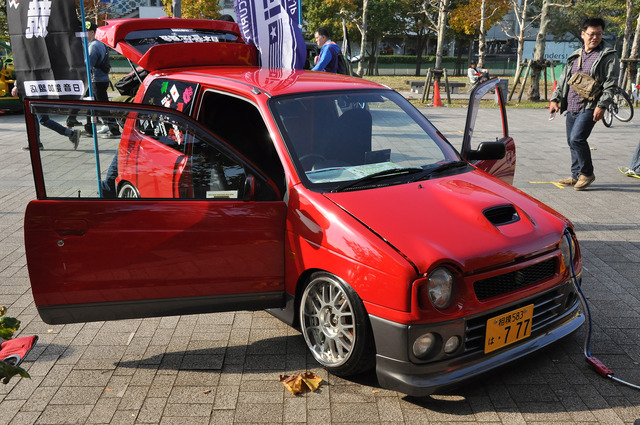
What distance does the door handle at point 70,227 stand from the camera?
11.5 feet

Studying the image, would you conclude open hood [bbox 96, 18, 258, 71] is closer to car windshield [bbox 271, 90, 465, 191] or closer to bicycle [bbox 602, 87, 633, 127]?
car windshield [bbox 271, 90, 465, 191]

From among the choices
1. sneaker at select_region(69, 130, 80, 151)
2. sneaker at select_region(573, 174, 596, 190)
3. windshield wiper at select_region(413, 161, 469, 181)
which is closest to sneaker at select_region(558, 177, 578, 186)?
sneaker at select_region(573, 174, 596, 190)

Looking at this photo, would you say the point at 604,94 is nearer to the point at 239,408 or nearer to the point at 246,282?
the point at 246,282

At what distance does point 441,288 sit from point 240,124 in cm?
220

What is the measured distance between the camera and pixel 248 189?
367 centimetres

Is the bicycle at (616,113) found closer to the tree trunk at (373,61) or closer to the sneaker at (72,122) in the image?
the sneaker at (72,122)

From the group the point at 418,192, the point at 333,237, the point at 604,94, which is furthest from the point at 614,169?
the point at 333,237

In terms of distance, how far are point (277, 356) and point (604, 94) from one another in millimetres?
5811

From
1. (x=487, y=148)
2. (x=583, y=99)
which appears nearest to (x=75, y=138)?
(x=487, y=148)

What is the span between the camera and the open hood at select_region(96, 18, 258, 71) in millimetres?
5465

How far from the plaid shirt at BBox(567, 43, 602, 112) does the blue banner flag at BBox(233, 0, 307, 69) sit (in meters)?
3.60

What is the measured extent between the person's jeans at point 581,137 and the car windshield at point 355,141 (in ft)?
13.6

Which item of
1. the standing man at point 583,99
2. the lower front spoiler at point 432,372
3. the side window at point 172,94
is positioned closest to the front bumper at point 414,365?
the lower front spoiler at point 432,372

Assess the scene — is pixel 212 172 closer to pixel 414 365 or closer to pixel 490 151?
pixel 414 365
